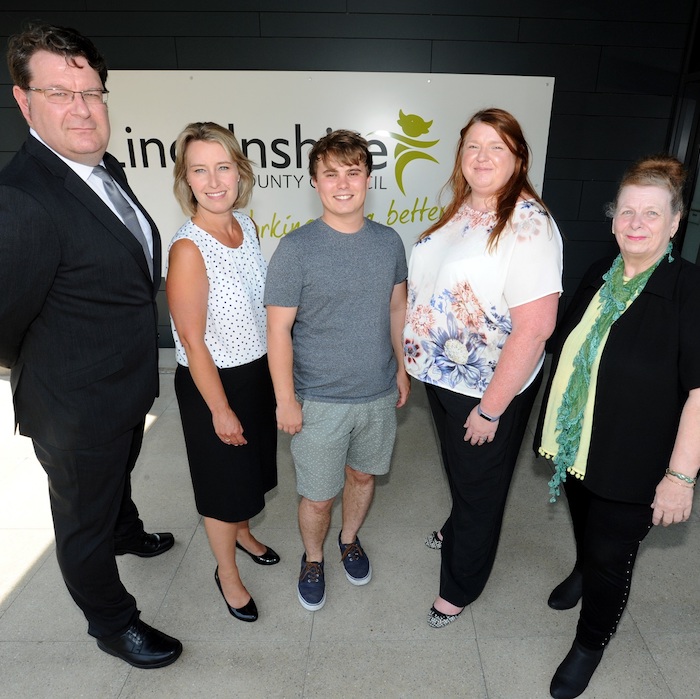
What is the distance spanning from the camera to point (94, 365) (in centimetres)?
145

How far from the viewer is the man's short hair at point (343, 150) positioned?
5.22 feet

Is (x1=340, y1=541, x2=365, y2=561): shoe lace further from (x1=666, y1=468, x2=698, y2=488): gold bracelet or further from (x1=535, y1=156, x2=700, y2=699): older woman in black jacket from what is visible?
(x1=666, y1=468, x2=698, y2=488): gold bracelet

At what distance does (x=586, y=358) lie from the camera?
1435mm

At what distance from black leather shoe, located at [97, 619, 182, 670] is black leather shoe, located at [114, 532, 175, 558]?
0.47 m

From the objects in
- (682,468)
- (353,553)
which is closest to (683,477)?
(682,468)

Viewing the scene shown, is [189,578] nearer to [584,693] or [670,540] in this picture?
[584,693]

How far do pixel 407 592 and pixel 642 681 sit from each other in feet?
2.65

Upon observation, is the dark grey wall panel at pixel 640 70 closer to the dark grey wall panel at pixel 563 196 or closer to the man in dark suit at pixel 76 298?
the dark grey wall panel at pixel 563 196

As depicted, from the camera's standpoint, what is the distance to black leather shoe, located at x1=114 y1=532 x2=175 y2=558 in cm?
224

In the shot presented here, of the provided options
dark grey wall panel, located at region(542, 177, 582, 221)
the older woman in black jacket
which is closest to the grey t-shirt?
the older woman in black jacket

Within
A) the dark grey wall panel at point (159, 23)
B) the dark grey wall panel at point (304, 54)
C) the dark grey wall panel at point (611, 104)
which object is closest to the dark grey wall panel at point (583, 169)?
the dark grey wall panel at point (611, 104)

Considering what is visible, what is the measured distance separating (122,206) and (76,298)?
1.03 ft

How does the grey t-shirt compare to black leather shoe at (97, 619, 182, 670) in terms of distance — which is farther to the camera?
black leather shoe at (97, 619, 182, 670)

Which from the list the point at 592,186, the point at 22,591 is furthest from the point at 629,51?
the point at 22,591
